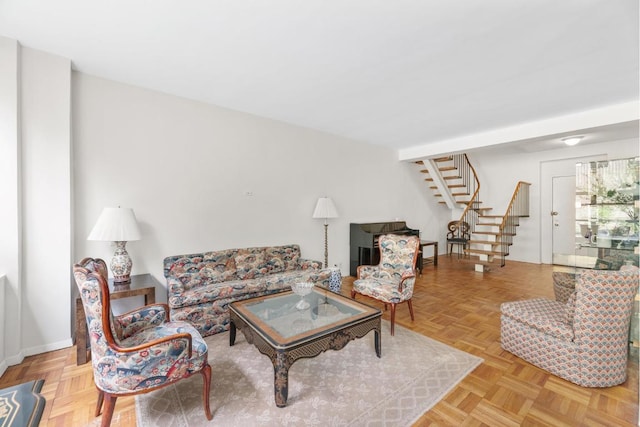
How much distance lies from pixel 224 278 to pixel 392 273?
2.05m

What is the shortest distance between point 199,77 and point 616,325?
13.1 feet

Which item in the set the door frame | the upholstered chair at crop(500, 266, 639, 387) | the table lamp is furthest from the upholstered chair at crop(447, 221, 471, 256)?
the table lamp

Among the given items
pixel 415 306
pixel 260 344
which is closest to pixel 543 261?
pixel 415 306

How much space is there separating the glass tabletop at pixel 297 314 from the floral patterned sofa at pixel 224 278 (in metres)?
0.29

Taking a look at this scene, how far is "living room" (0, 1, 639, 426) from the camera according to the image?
229 cm

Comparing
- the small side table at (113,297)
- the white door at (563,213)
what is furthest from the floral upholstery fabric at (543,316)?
the white door at (563,213)

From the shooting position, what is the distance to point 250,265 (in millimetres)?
3471

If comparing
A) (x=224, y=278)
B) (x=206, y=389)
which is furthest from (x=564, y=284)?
(x=224, y=278)

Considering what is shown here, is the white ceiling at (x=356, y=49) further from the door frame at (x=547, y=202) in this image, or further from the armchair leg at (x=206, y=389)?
the door frame at (x=547, y=202)

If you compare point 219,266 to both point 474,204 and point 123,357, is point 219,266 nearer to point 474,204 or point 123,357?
point 123,357

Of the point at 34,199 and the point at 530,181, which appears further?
the point at 530,181

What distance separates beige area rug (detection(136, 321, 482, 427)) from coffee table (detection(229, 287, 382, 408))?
152 mm

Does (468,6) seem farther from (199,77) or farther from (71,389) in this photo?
(71,389)

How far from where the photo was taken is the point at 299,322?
2127 mm
